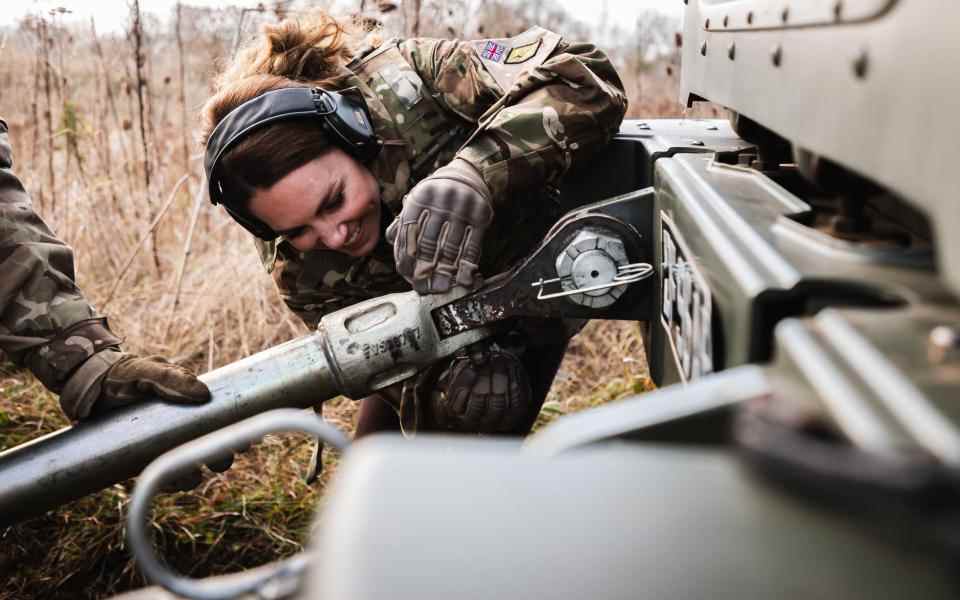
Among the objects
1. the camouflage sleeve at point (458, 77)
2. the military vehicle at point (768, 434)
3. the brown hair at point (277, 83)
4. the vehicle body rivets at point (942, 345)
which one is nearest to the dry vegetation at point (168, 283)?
the brown hair at point (277, 83)

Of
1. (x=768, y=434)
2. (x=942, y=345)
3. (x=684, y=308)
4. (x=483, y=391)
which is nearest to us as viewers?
(x=768, y=434)

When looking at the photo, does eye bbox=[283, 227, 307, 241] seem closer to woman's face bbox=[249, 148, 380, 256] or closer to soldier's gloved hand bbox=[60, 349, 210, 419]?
woman's face bbox=[249, 148, 380, 256]

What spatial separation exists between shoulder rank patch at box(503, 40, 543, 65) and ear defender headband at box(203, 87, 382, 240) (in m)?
0.40

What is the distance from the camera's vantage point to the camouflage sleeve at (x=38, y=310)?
2.13m

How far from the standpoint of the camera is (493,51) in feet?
7.77

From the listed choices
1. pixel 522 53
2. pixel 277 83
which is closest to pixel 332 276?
pixel 277 83

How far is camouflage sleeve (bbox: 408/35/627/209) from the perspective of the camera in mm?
2018

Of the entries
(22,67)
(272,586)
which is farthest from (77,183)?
(272,586)

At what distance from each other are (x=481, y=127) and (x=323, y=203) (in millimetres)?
425

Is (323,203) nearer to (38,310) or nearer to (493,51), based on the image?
(493,51)

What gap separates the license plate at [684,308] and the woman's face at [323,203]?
88cm

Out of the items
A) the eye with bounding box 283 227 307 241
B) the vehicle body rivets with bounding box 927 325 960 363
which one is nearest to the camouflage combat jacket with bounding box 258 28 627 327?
the eye with bounding box 283 227 307 241

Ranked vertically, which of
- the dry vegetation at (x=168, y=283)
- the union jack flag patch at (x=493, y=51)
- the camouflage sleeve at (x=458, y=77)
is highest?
the union jack flag patch at (x=493, y=51)

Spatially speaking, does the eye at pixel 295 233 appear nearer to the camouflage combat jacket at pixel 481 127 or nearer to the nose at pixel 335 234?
the nose at pixel 335 234
